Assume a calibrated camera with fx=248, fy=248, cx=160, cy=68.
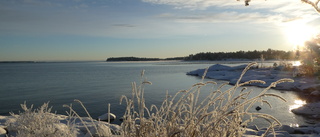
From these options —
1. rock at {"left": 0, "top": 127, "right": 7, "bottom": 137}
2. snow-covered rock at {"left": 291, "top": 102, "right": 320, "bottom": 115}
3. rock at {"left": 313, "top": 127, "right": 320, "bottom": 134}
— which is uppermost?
rock at {"left": 0, "top": 127, "right": 7, "bottom": 137}

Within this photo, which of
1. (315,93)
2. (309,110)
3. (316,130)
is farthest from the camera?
(315,93)

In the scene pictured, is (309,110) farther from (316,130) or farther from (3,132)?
(3,132)

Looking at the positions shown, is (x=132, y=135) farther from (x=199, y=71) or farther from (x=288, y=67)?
(x=199, y=71)

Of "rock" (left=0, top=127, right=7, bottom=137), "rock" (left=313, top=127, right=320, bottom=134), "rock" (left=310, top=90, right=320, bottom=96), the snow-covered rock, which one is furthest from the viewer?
"rock" (left=310, top=90, right=320, bottom=96)

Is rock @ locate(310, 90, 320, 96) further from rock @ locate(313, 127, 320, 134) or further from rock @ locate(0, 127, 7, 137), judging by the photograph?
rock @ locate(0, 127, 7, 137)

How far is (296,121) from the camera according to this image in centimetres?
1370

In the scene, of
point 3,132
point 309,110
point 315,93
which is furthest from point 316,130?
point 315,93

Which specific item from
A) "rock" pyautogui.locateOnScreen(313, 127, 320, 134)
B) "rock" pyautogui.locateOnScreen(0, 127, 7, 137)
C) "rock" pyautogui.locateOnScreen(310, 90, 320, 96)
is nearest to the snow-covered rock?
"rock" pyautogui.locateOnScreen(313, 127, 320, 134)

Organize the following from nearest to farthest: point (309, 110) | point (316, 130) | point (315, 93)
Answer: point (316, 130)
point (309, 110)
point (315, 93)

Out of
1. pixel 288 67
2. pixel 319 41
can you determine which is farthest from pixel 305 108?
pixel 288 67

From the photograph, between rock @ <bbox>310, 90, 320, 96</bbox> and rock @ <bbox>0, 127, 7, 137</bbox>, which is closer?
rock @ <bbox>0, 127, 7, 137</bbox>

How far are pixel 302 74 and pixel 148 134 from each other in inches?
1365

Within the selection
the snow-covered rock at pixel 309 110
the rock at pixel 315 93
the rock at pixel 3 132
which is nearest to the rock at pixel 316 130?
the snow-covered rock at pixel 309 110

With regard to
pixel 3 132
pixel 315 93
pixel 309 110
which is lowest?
pixel 309 110
